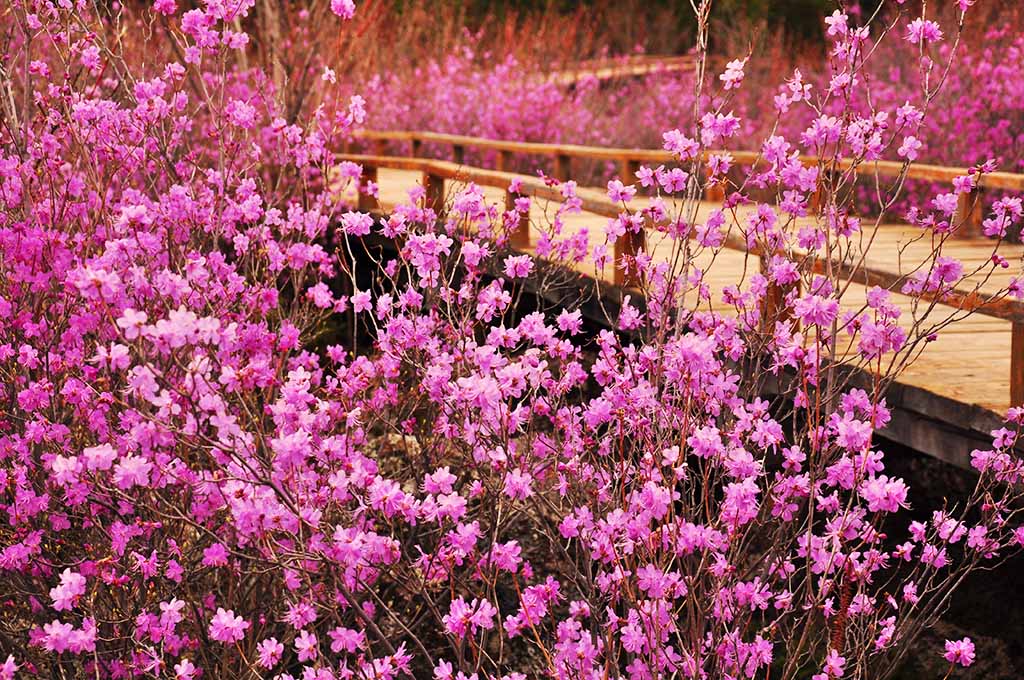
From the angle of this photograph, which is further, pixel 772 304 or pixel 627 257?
pixel 772 304

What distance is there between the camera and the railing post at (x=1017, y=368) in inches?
214

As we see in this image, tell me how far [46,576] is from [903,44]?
1327 cm

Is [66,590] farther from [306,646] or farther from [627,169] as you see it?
[627,169]

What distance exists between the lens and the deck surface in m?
5.89

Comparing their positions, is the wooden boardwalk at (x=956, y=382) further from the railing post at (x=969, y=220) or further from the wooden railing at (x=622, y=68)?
the wooden railing at (x=622, y=68)

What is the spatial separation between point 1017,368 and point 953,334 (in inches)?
76.1

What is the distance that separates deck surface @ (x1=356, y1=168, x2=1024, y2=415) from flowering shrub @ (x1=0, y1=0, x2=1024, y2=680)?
35 centimetres

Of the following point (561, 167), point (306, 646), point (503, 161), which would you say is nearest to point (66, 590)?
point (306, 646)

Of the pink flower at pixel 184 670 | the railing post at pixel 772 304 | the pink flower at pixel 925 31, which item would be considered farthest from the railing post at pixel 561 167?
the pink flower at pixel 184 670

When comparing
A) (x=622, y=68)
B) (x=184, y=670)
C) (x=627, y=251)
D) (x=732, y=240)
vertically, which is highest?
(x=732, y=240)

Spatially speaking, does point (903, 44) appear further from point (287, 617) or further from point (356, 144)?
point (287, 617)

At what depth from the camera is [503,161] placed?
47.1 feet

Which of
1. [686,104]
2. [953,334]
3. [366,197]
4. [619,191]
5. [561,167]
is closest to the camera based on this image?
[619,191]

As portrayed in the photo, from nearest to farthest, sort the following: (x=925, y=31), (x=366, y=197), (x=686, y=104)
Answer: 1. (x=925, y=31)
2. (x=366, y=197)
3. (x=686, y=104)
